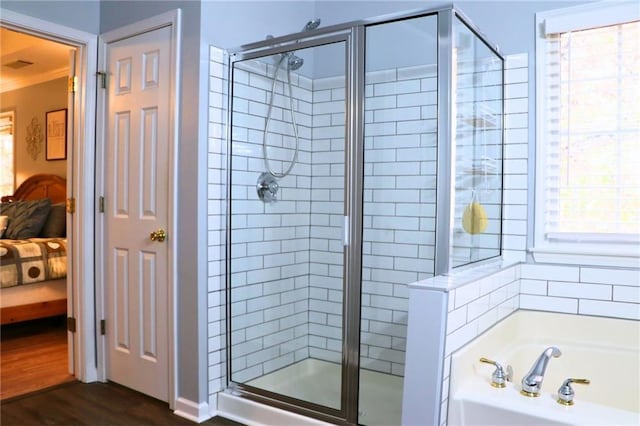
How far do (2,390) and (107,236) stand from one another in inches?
42.6

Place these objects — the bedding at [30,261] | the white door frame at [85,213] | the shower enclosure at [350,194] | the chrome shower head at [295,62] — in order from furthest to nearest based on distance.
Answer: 1. the bedding at [30,261]
2. the white door frame at [85,213]
3. the chrome shower head at [295,62]
4. the shower enclosure at [350,194]

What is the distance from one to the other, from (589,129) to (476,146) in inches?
26.4

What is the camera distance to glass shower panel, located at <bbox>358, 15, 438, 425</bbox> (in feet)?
7.82

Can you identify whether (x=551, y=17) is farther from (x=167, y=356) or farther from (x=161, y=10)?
(x=167, y=356)

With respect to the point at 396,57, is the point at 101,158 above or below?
below

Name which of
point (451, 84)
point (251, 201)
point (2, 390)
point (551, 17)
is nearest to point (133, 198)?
point (251, 201)

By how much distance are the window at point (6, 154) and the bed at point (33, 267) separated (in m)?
1.49

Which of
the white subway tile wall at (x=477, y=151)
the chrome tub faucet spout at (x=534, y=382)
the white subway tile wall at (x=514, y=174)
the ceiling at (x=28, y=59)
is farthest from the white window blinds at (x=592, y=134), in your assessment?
the ceiling at (x=28, y=59)

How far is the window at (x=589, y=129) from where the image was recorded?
255cm

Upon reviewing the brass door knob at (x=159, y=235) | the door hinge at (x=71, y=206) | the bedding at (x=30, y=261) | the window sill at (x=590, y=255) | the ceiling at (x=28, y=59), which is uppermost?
the ceiling at (x=28, y=59)

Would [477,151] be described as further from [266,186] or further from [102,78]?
[102,78]

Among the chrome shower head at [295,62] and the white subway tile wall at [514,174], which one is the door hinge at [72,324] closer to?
the chrome shower head at [295,62]

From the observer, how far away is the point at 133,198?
3027 millimetres

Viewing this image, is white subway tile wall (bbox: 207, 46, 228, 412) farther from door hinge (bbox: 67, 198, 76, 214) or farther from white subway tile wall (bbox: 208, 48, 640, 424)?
door hinge (bbox: 67, 198, 76, 214)
